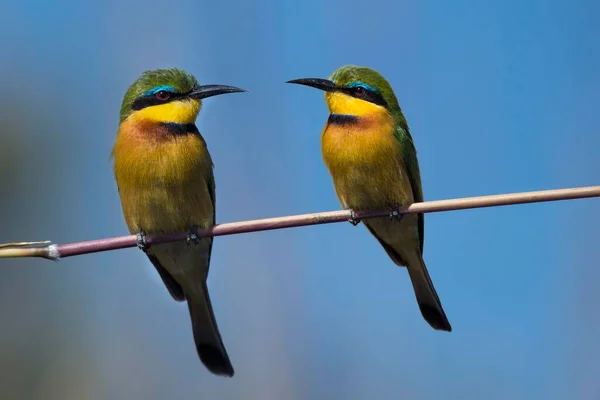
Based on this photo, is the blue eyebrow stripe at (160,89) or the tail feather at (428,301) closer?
the blue eyebrow stripe at (160,89)

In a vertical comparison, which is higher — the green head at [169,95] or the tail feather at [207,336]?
the green head at [169,95]

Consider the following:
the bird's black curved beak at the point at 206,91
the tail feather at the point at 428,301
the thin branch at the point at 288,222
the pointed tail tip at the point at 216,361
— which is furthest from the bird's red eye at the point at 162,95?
the tail feather at the point at 428,301

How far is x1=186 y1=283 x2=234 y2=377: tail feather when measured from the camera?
11.9 feet

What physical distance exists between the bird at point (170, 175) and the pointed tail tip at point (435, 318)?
0.90 m

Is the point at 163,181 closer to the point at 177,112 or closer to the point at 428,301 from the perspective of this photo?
the point at 177,112

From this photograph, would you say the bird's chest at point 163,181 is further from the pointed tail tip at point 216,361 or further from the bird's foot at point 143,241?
the pointed tail tip at point 216,361

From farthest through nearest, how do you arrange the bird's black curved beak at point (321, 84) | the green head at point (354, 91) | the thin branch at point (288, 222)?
the green head at point (354, 91) → the bird's black curved beak at point (321, 84) → the thin branch at point (288, 222)

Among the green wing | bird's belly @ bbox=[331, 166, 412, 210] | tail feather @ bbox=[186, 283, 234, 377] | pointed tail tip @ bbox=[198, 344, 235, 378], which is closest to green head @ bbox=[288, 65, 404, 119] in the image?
the green wing

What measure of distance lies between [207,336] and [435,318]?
3.34 feet

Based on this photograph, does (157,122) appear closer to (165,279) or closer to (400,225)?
(165,279)

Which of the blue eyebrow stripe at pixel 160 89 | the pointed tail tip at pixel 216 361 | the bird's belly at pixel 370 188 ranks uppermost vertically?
the blue eyebrow stripe at pixel 160 89

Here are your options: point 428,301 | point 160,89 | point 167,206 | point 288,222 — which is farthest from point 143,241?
point 428,301

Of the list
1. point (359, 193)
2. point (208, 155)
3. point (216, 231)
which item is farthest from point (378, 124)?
point (216, 231)

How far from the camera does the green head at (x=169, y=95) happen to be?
358 centimetres
